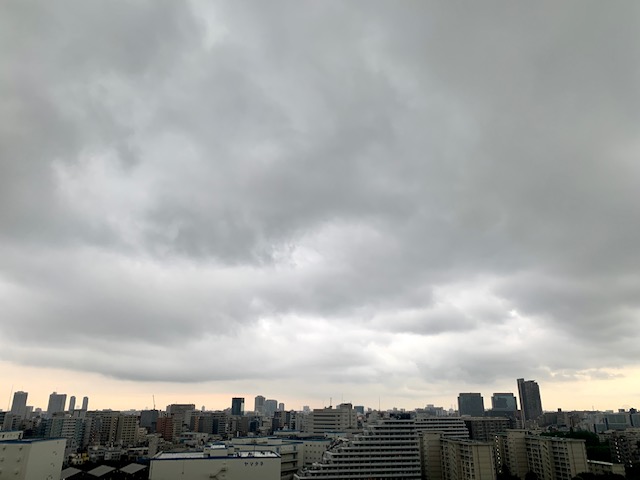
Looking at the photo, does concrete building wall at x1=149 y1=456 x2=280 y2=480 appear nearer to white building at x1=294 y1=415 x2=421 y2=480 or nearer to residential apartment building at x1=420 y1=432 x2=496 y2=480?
white building at x1=294 y1=415 x2=421 y2=480

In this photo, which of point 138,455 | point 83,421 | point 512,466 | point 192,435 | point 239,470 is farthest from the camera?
point 83,421

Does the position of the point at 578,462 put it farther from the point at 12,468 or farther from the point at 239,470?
the point at 12,468

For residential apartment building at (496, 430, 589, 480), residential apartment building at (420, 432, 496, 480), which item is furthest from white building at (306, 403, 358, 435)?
residential apartment building at (496, 430, 589, 480)

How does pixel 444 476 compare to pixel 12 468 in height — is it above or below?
below

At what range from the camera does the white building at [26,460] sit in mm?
70750

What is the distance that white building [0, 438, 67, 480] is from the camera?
70750 millimetres

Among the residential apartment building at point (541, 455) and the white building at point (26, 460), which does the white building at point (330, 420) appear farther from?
the white building at point (26, 460)

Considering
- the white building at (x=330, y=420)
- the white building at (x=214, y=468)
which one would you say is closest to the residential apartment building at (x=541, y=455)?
the white building at (x=214, y=468)

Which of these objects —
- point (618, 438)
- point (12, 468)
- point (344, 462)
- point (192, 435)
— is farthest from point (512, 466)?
Result: point (192, 435)

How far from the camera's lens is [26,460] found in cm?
7156

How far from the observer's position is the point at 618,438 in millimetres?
130250

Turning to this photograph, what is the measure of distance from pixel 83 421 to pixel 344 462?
171145 mm

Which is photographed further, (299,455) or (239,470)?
(299,455)

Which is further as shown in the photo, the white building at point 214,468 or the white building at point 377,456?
the white building at point 377,456
